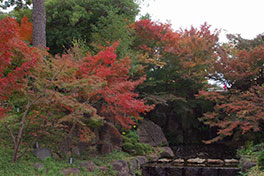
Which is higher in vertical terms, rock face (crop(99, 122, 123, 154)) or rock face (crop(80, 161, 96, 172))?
rock face (crop(99, 122, 123, 154))

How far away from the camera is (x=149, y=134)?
14.1 metres

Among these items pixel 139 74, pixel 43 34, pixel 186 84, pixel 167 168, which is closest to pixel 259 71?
pixel 186 84

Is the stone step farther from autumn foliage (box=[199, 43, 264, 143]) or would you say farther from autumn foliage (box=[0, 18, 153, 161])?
autumn foliage (box=[199, 43, 264, 143])

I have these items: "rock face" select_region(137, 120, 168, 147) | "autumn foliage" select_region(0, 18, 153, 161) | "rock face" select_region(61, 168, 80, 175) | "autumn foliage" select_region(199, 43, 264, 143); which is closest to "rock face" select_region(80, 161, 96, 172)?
"rock face" select_region(61, 168, 80, 175)

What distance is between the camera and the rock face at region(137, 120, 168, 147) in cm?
1357

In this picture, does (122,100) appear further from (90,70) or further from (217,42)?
(217,42)

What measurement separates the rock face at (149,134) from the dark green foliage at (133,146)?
0.87 metres

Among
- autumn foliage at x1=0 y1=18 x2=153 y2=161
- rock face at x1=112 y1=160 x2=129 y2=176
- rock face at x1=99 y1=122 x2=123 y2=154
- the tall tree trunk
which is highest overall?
the tall tree trunk

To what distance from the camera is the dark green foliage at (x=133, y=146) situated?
1128cm

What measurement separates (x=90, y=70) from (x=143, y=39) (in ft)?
23.5

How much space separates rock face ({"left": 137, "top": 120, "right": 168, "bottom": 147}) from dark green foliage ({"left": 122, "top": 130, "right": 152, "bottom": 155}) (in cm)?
87

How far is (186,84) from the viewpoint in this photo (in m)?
16.2

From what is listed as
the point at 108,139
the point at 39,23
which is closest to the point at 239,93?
the point at 108,139

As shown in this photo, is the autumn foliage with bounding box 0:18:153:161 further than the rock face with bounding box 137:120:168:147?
No
